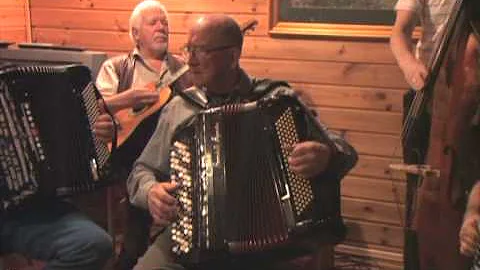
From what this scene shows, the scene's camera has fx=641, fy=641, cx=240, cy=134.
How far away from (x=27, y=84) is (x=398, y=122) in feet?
5.47

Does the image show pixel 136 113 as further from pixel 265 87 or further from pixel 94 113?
pixel 265 87

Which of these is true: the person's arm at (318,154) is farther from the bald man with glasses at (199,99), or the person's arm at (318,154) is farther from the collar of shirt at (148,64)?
the collar of shirt at (148,64)

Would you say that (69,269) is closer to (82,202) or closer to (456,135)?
(82,202)

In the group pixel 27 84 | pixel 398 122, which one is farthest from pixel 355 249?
pixel 27 84

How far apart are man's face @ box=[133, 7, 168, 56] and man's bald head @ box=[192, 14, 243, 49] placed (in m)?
0.89

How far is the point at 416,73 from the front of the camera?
213 cm

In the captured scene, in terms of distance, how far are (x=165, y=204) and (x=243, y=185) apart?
0.76ft

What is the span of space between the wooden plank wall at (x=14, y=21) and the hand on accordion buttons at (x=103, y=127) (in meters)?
1.66

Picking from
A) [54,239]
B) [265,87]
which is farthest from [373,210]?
[54,239]

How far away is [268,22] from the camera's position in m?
3.09

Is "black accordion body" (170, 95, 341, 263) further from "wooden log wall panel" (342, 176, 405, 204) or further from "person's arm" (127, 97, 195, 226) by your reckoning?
"wooden log wall panel" (342, 176, 405, 204)

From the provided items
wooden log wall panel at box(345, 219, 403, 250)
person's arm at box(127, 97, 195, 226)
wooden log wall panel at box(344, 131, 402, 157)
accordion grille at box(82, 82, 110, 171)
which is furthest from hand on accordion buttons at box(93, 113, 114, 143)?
wooden log wall panel at box(345, 219, 403, 250)

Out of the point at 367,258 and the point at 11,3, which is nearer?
the point at 367,258

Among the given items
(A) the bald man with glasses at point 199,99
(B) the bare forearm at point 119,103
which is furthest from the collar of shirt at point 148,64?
(A) the bald man with glasses at point 199,99
